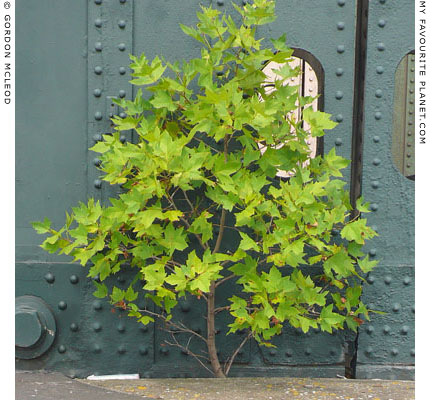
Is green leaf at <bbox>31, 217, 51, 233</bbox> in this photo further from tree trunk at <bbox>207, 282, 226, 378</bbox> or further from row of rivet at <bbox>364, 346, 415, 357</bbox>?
row of rivet at <bbox>364, 346, 415, 357</bbox>

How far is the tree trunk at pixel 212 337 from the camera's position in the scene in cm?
292

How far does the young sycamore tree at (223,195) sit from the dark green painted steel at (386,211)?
24 cm

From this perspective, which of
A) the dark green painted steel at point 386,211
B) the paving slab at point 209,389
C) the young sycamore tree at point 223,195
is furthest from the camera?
the dark green painted steel at point 386,211

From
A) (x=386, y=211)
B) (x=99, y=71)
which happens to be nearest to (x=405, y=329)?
(x=386, y=211)

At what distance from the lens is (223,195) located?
2.58 metres

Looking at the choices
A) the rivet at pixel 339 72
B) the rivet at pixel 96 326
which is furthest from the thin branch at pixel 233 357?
the rivet at pixel 339 72

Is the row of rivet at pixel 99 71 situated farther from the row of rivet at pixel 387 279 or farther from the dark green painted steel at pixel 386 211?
the row of rivet at pixel 387 279

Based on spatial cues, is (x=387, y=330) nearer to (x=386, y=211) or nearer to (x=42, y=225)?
(x=386, y=211)

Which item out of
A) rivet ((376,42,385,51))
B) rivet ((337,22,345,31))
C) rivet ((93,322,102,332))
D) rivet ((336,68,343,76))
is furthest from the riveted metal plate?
rivet ((93,322,102,332))

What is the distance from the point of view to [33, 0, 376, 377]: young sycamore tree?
2512 mm

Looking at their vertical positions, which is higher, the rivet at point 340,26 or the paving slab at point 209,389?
the rivet at point 340,26

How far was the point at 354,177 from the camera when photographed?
326 centimetres

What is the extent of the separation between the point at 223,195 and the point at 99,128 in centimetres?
93

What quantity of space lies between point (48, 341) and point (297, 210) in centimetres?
160
